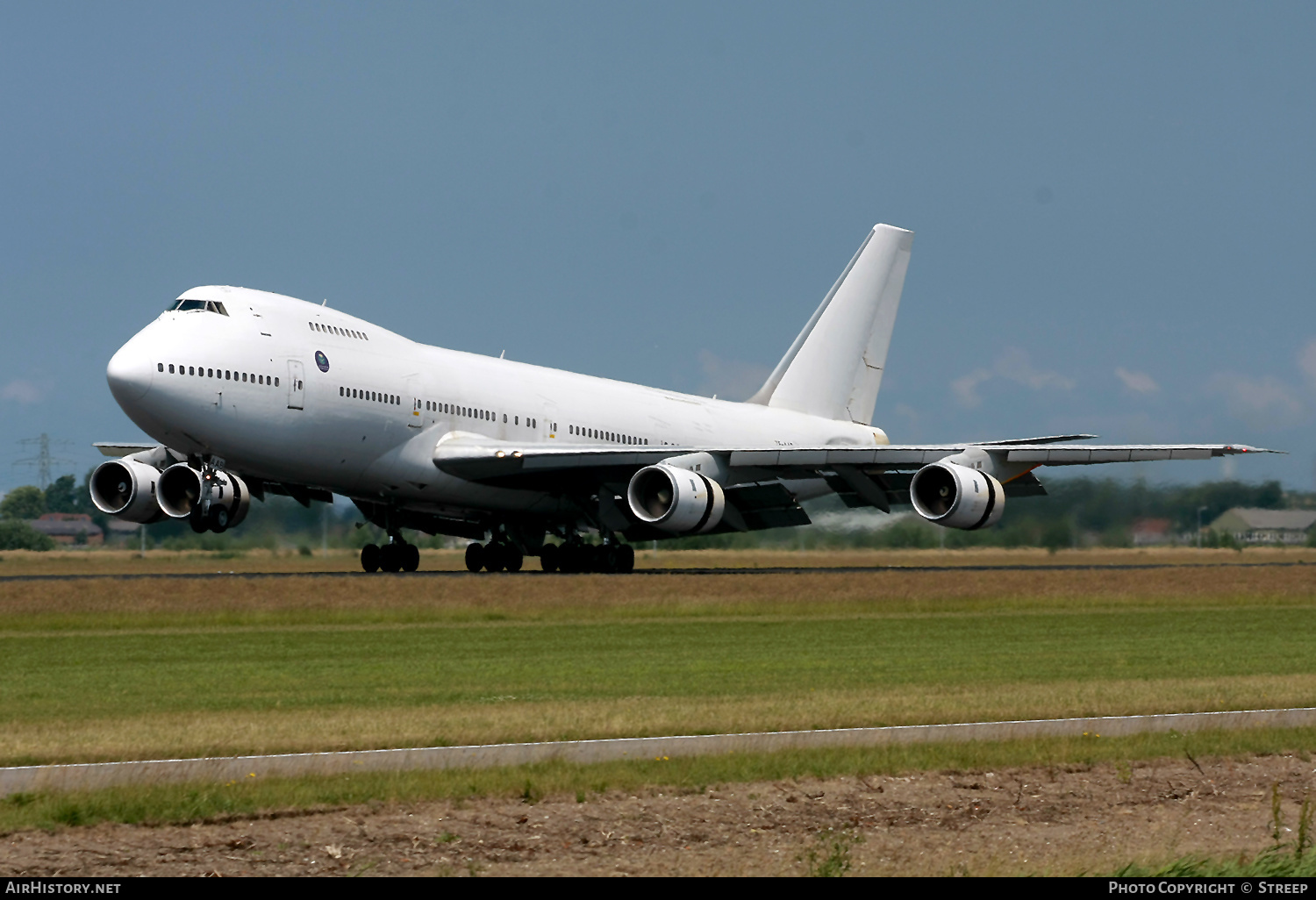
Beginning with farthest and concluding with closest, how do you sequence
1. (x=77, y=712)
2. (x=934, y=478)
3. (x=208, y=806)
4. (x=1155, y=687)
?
(x=934, y=478)
(x=1155, y=687)
(x=77, y=712)
(x=208, y=806)

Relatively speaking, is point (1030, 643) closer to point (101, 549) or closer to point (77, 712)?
point (77, 712)

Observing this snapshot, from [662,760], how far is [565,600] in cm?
1803

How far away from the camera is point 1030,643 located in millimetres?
24891

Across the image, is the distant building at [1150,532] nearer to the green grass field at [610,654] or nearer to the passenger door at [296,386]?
the green grass field at [610,654]

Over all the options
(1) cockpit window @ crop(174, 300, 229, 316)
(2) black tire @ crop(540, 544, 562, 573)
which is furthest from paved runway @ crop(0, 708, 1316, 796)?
(2) black tire @ crop(540, 544, 562, 573)

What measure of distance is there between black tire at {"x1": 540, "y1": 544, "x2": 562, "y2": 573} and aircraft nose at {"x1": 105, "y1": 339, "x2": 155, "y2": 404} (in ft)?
40.3

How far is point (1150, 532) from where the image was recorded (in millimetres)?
47281

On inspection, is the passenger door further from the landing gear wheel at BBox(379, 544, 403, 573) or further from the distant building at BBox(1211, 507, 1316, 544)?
the distant building at BBox(1211, 507, 1316, 544)

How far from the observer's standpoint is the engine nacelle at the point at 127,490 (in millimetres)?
36781

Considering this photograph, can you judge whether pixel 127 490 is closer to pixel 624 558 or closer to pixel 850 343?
pixel 624 558

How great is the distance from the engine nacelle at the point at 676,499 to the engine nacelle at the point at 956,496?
469cm

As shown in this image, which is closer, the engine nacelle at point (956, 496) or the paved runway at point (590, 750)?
the paved runway at point (590, 750)

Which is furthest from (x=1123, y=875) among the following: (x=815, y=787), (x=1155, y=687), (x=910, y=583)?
(x=910, y=583)

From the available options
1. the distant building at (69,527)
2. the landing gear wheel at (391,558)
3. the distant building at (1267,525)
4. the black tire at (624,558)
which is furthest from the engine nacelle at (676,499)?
the distant building at (69,527)
